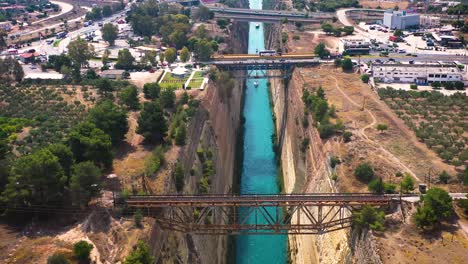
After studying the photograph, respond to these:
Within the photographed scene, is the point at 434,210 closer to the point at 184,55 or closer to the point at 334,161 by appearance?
the point at 334,161

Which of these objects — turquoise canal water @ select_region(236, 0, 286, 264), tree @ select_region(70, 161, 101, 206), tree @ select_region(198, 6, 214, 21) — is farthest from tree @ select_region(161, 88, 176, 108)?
tree @ select_region(198, 6, 214, 21)

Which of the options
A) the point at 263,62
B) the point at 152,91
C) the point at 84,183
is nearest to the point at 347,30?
the point at 263,62

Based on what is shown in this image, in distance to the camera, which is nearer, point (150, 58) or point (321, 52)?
point (150, 58)

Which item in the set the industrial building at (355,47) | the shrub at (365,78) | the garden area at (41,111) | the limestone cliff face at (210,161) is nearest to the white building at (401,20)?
the industrial building at (355,47)

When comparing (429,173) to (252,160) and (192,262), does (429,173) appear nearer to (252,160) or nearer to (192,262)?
(192,262)

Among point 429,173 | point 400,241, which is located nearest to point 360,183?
point 429,173

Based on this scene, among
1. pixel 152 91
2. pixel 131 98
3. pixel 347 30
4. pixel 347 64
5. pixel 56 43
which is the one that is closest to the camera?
pixel 131 98

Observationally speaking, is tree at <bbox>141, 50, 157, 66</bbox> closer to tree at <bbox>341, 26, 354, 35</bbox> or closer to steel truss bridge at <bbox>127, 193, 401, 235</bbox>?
tree at <bbox>341, 26, 354, 35</bbox>
